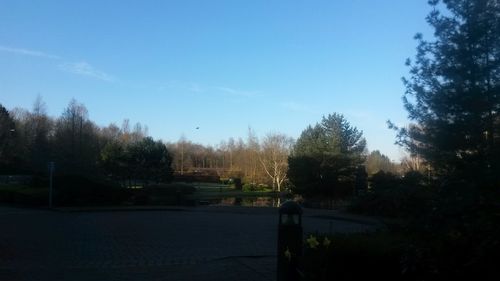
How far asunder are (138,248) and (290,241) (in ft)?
24.9

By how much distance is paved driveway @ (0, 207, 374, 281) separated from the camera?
10.1 meters

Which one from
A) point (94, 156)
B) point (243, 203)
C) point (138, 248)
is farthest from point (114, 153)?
point (138, 248)

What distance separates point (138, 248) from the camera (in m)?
13.9

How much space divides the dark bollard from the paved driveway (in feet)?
7.80

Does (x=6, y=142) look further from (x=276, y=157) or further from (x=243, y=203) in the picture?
(x=243, y=203)

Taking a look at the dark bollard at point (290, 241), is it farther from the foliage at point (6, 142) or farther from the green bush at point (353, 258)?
the foliage at point (6, 142)

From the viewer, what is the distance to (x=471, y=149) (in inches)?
679

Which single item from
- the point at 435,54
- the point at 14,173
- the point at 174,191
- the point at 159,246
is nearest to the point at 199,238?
the point at 159,246

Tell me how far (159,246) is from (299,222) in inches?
306

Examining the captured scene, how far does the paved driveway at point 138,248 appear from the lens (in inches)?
400

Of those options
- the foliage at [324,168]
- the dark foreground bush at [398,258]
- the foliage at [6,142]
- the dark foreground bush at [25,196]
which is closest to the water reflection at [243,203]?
the foliage at [324,168]

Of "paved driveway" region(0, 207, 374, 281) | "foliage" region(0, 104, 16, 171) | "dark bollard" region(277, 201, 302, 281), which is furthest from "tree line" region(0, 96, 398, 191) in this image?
"dark bollard" region(277, 201, 302, 281)

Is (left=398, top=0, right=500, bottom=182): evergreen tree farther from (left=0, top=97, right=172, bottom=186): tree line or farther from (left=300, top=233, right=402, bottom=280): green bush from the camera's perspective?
(left=0, top=97, right=172, bottom=186): tree line

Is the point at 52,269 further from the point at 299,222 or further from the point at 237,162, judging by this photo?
the point at 237,162
